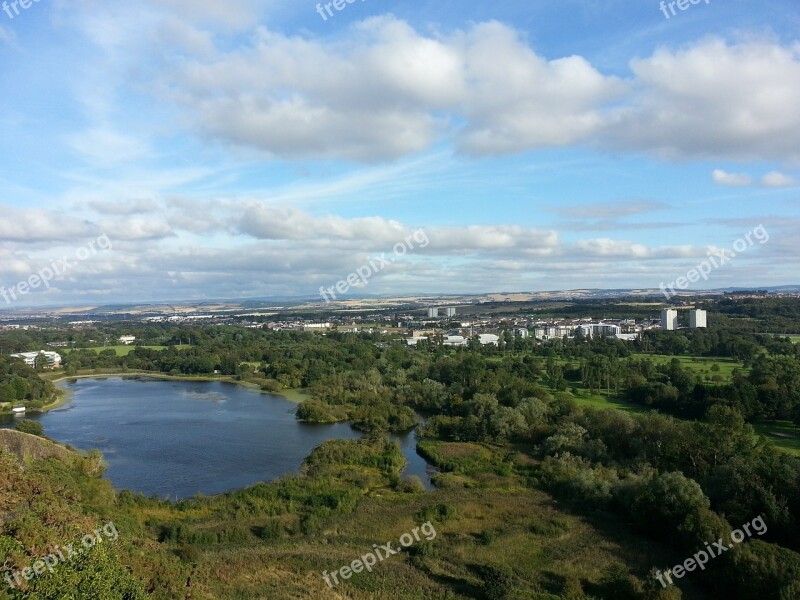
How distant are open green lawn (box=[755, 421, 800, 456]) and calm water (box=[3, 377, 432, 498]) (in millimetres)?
16784

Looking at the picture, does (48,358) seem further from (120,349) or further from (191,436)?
(191,436)

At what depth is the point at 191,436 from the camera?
32.8 meters

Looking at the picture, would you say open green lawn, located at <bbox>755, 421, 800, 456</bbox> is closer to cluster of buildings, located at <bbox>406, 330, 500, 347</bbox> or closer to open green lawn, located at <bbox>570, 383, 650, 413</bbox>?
open green lawn, located at <bbox>570, 383, 650, 413</bbox>

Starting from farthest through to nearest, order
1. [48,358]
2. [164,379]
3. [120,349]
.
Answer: [120,349]
[48,358]
[164,379]

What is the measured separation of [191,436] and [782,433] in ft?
104

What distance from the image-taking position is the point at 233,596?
12.4m

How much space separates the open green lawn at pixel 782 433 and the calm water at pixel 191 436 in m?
16.8

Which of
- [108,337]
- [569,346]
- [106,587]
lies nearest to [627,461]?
[106,587]

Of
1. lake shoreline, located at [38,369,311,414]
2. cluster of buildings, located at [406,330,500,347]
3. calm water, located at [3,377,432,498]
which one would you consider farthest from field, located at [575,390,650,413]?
cluster of buildings, located at [406,330,500,347]

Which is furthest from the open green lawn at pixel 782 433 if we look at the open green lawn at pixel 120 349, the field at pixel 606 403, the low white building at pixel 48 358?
the low white building at pixel 48 358

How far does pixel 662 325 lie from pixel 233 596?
8380cm

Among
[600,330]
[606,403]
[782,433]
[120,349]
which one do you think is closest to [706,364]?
[606,403]

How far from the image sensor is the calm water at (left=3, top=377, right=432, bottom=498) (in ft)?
83.4

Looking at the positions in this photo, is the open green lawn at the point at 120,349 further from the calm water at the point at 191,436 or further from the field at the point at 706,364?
the field at the point at 706,364
